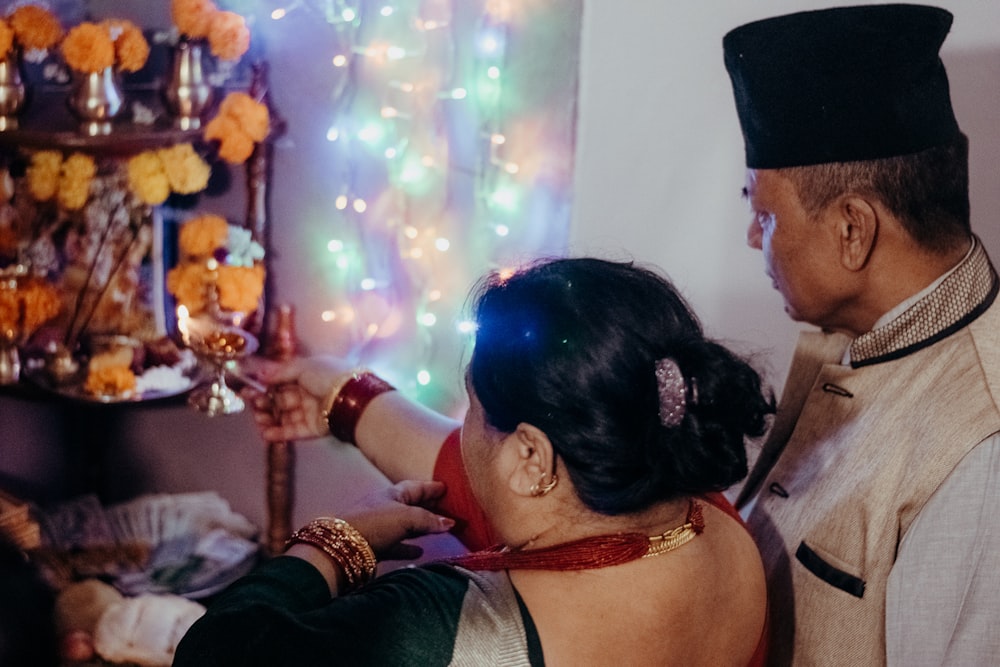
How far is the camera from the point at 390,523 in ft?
4.57

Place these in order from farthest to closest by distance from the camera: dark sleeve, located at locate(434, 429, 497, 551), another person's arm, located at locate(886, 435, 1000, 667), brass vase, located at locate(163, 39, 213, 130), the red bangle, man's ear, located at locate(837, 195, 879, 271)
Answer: brass vase, located at locate(163, 39, 213, 130) < the red bangle < dark sleeve, located at locate(434, 429, 497, 551) < man's ear, located at locate(837, 195, 879, 271) < another person's arm, located at locate(886, 435, 1000, 667)

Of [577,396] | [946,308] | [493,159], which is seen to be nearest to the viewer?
[577,396]

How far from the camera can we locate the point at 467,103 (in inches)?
91.5

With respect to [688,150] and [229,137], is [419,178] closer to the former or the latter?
[229,137]

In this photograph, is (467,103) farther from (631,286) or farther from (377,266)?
(631,286)

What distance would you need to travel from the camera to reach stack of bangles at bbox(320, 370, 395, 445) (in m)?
1.85

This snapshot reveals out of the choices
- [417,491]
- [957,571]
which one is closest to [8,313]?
[417,491]

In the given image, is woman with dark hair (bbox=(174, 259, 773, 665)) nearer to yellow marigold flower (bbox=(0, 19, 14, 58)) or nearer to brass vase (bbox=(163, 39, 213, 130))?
brass vase (bbox=(163, 39, 213, 130))

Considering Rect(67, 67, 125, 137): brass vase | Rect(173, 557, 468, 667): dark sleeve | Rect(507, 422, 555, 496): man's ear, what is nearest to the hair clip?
Rect(507, 422, 555, 496): man's ear

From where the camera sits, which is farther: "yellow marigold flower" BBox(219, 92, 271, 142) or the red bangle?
"yellow marigold flower" BBox(219, 92, 271, 142)

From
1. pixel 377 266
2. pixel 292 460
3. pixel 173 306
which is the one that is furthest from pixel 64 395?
pixel 377 266

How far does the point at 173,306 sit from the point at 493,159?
36.3 inches

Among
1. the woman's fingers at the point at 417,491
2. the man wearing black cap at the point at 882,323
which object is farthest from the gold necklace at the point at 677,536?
the woman's fingers at the point at 417,491

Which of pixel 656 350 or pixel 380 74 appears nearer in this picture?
pixel 656 350
